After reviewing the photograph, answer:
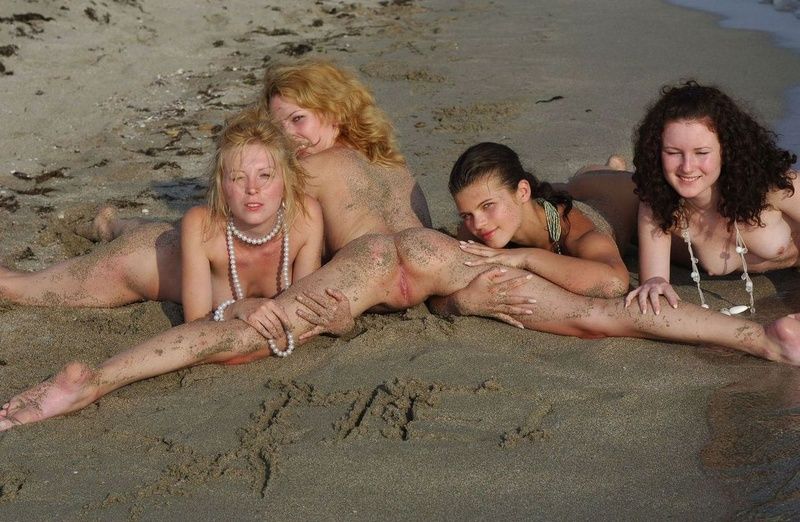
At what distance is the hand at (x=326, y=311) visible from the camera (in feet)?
13.1

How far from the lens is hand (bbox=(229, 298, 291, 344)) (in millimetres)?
3928

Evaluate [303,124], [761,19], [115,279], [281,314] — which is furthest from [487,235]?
[761,19]

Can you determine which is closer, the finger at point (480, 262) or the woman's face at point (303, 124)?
the finger at point (480, 262)

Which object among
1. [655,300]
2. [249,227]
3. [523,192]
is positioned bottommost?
[655,300]

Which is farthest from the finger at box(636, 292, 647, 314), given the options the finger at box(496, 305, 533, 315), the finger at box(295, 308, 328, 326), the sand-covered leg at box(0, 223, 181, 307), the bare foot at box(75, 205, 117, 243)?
the bare foot at box(75, 205, 117, 243)

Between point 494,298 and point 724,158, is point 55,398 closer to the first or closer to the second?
point 494,298

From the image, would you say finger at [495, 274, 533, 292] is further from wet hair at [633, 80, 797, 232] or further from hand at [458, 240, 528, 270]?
wet hair at [633, 80, 797, 232]

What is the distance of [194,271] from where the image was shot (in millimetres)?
4148

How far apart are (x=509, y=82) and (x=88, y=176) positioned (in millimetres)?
3182

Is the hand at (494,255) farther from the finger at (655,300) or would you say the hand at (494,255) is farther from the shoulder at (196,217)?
the shoulder at (196,217)

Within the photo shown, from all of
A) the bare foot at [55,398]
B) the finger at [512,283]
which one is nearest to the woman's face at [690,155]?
the finger at [512,283]

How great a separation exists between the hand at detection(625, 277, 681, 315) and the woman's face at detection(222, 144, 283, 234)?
4.75 ft

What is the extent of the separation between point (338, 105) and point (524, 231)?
42.8 inches

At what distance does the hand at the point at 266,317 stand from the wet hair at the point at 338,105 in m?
1.09
